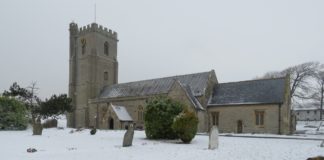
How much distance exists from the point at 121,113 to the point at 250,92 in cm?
1865

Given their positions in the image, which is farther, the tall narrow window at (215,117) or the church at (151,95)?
the tall narrow window at (215,117)

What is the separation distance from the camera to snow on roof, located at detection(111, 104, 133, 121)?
45.7 m

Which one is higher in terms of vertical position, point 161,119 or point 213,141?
point 161,119

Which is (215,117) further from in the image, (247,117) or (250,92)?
(250,92)

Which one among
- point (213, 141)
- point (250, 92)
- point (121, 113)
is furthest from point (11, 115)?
point (250, 92)

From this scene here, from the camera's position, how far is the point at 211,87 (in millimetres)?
42344

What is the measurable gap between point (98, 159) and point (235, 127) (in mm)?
27255

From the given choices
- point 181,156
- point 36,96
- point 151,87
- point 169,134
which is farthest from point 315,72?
point 36,96

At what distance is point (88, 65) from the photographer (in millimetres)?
55938

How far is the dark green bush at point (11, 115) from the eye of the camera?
36.4m

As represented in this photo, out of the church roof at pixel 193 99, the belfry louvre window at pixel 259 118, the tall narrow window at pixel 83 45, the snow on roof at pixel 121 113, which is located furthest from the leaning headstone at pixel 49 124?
the belfry louvre window at pixel 259 118

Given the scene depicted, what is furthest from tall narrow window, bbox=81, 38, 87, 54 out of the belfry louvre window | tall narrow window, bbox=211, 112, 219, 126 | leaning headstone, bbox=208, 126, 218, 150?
leaning headstone, bbox=208, 126, 218, 150

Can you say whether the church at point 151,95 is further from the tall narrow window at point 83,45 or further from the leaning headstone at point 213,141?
the leaning headstone at point 213,141

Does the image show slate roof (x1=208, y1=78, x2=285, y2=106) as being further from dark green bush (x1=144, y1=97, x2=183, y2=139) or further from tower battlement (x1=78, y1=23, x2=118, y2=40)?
tower battlement (x1=78, y1=23, x2=118, y2=40)
